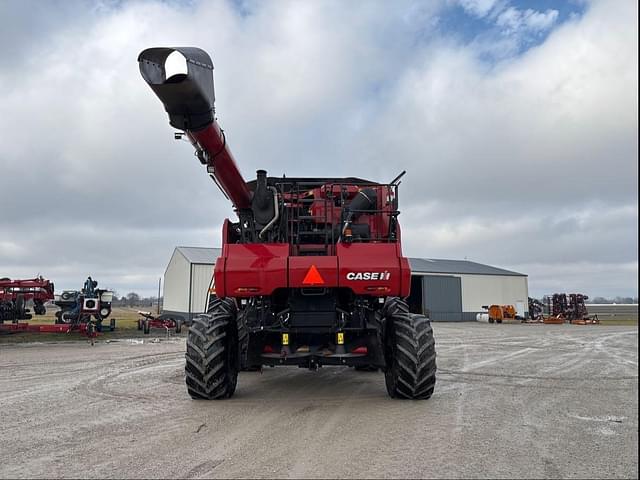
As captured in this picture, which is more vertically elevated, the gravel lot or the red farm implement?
the red farm implement

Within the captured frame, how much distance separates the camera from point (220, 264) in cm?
702

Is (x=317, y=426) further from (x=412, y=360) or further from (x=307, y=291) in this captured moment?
(x=307, y=291)

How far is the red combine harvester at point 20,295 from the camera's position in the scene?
19.4m

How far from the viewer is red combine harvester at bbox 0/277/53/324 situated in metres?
19.4

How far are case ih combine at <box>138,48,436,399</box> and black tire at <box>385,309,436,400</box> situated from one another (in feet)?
0.05

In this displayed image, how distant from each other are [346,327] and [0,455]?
4.30 metres

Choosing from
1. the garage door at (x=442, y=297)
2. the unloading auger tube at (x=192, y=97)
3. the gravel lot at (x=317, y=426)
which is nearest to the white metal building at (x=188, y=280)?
the garage door at (x=442, y=297)

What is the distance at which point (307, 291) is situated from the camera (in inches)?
287

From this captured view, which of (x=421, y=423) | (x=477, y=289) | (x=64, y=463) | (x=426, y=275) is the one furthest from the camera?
(x=477, y=289)

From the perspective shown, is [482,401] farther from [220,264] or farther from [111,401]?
[111,401]

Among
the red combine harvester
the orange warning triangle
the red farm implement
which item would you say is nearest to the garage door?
the red farm implement

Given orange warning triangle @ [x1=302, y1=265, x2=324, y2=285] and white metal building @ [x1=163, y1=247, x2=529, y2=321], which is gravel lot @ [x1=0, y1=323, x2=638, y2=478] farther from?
white metal building @ [x1=163, y1=247, x2=529, y2=321]

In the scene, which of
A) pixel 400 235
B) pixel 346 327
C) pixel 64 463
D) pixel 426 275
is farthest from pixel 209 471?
pixel 426 275

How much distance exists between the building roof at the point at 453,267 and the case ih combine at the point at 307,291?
122ft
